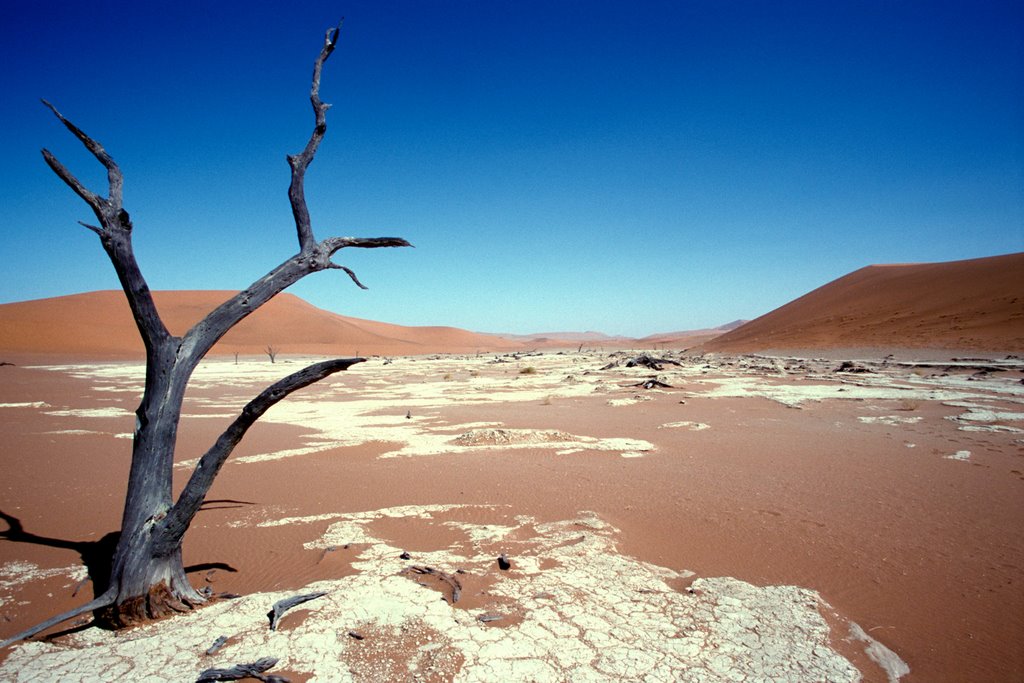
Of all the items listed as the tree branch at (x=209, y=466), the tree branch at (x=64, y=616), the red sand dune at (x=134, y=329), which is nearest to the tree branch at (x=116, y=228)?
the tree branch at (x=209, y=466)

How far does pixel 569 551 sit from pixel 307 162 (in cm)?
375

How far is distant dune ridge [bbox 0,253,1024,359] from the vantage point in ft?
105

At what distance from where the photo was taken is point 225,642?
2.97 metres

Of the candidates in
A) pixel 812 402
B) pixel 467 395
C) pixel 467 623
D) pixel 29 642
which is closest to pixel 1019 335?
pixel 812 402

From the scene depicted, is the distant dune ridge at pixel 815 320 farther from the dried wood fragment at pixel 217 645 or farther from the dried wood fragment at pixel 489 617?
the dried wood fragment at pixel 217 645

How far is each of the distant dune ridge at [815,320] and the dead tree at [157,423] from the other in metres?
33.7

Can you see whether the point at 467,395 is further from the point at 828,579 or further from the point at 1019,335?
the point at 1019,335

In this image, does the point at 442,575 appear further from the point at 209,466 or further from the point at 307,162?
the point at 307,162

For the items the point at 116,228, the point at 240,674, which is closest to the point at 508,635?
the point at 240,674

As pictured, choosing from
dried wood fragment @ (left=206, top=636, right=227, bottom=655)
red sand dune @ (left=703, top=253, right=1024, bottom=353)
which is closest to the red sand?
dried wood fragment @ (left=206, top=636, right=227, bottom=655)

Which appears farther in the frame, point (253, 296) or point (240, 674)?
point (253, 296)

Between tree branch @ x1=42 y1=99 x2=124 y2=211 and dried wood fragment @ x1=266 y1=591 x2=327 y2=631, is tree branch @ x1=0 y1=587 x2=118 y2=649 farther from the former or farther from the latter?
tree branch @ x1=42 y1=99 x2=124 y2=211

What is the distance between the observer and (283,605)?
10.7 ft

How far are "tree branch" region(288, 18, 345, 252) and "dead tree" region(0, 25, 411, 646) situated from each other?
0.02 m
